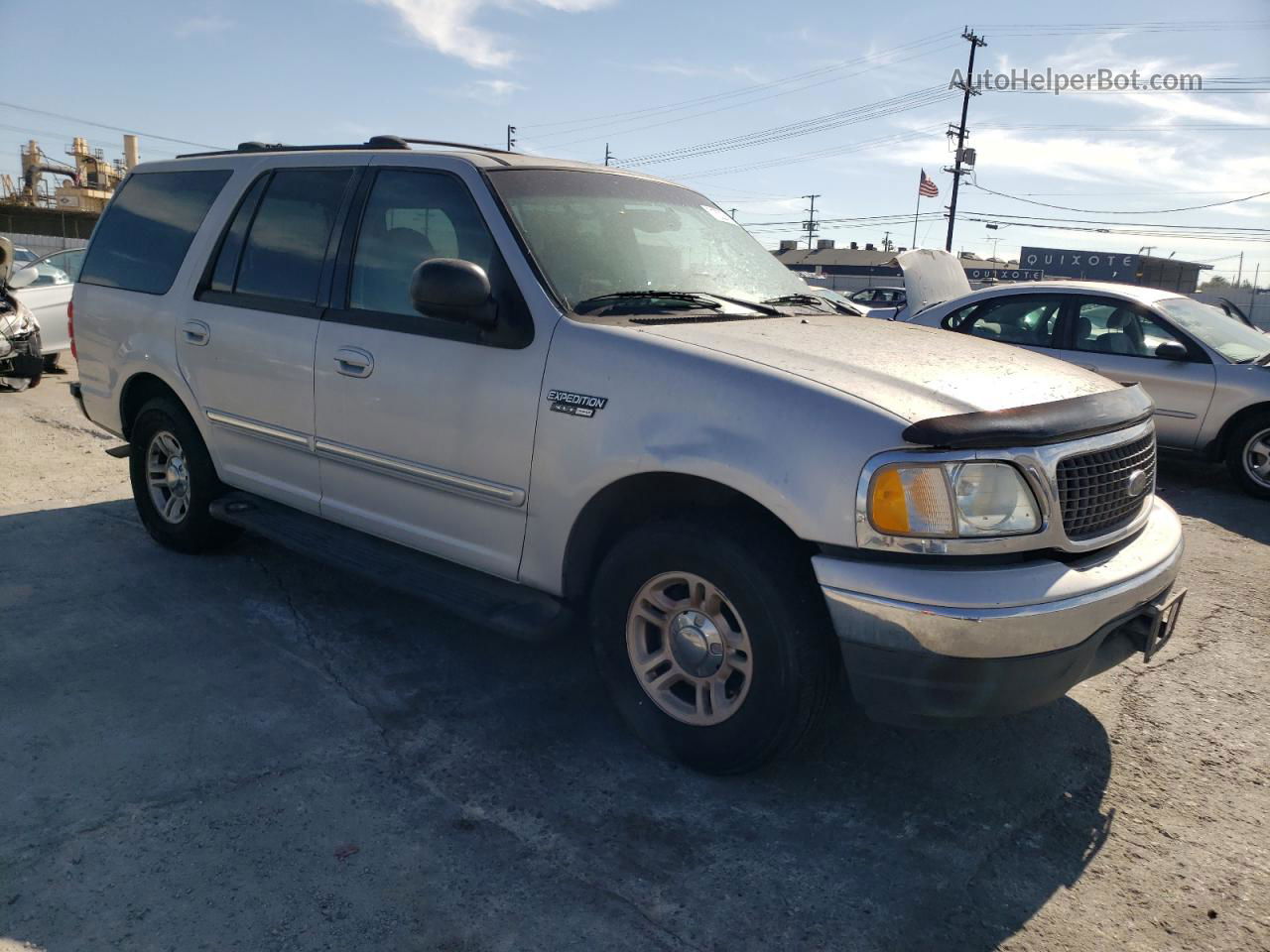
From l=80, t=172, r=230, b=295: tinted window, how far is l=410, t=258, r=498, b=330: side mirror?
7.15 ft

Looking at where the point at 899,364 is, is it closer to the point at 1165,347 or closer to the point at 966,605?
the point at 966,605

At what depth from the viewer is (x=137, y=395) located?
532 centimetres

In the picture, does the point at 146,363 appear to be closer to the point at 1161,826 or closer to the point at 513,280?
the point at 513,280

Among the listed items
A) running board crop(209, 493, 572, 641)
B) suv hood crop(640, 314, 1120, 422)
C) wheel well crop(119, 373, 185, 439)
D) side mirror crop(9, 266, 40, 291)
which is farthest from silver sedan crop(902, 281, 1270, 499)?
side mirror crop(9, 266, 40, 291)

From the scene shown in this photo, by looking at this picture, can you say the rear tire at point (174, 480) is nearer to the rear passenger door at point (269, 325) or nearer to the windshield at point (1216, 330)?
the rear passenger door at point (269, 325)

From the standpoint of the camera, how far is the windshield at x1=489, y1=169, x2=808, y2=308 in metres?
3.56

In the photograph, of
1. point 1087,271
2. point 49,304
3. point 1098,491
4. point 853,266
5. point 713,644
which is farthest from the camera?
point 853,266

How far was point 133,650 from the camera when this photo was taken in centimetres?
404

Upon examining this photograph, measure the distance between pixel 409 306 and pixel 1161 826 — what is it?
3174 millimetres

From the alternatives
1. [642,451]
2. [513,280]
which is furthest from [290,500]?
[642,451]

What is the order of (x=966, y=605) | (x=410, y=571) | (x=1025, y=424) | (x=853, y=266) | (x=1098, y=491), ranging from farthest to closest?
(x=853, y=266) → (x=410, y=571) → (x=1098, y=491) → (x=1025, y=424) → (x=966, y=605)

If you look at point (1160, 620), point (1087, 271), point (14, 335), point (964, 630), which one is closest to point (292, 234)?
point (964, 630)

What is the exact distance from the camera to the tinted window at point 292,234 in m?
4.19

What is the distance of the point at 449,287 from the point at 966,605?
1.93 metres
